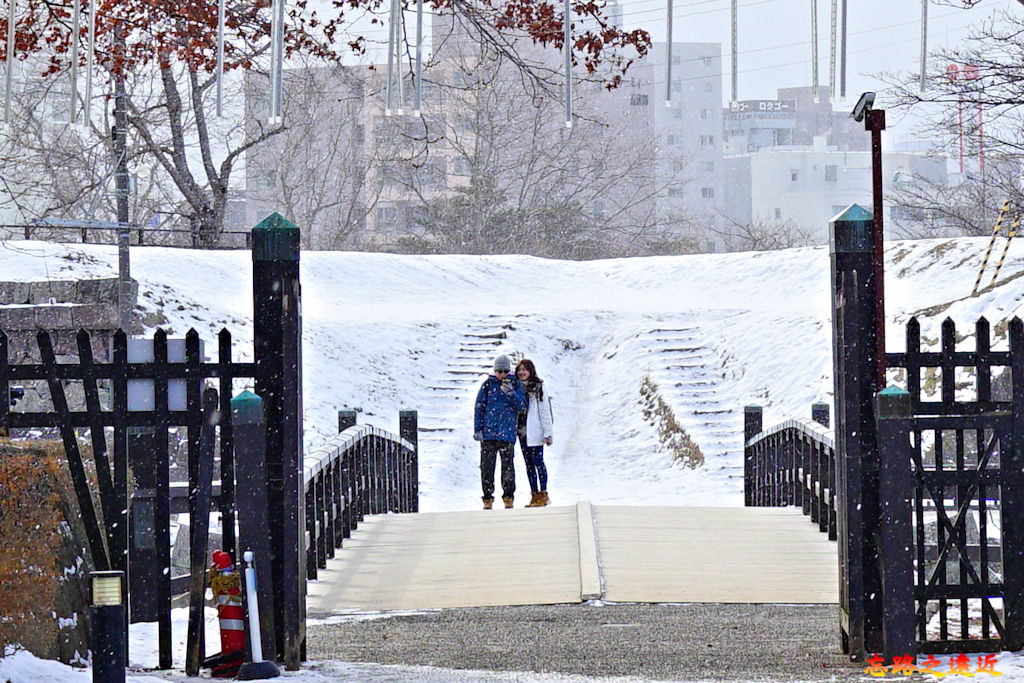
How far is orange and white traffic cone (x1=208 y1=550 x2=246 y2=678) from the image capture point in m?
5.02

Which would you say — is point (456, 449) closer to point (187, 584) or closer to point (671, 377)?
point (671, 377)

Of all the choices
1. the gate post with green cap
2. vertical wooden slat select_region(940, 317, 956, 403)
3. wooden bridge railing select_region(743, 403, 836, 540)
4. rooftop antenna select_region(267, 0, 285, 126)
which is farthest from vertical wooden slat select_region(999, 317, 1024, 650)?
rooftop antenna select_region(267, 0, 285, 126)

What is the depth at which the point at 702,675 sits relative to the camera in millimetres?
5195

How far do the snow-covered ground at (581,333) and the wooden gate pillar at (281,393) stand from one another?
39.1 ft

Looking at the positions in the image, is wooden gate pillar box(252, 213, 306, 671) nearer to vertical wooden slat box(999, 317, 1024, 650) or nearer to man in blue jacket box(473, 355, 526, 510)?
vertical wooden slat box(999, 317, 1024, 650)

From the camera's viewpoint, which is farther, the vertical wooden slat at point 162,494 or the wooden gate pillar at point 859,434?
the wooden gate pillar at point 859,434

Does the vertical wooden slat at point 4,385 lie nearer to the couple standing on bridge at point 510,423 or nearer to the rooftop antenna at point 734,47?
the rooftop antenna at point 734,47

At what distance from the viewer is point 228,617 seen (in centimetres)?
509

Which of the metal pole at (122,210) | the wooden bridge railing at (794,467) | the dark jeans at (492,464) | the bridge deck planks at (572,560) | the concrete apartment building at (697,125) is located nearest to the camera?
the bridge deck planks at (572,560)

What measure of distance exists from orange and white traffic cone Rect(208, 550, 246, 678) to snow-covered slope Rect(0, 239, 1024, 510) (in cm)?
A: 1226

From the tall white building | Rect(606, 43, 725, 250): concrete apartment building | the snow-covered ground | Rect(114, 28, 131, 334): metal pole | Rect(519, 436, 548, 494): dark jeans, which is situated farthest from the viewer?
the tall white building

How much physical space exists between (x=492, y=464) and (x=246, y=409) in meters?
8.34

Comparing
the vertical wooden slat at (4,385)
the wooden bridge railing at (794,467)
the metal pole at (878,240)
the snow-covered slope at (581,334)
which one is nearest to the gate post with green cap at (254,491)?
the vertical wooden slat at (4,385)

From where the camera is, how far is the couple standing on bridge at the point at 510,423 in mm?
12750
